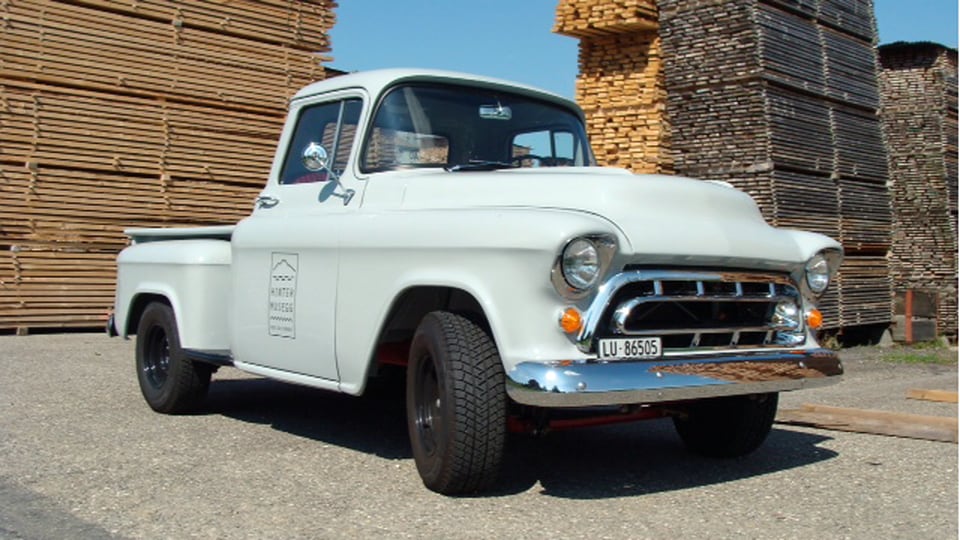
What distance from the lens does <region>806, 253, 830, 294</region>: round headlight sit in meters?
5.21


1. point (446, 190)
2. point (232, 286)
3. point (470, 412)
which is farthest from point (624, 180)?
point (232, 286)

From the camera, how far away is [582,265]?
4379 mm

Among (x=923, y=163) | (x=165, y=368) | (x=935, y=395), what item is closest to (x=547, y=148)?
(x=165, y=368)

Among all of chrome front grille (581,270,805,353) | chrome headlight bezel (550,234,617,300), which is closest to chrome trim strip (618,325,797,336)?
chrome front grille (581,270,805,353)

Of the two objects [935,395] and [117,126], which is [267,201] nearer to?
[935,395]

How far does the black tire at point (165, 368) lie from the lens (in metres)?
6.75

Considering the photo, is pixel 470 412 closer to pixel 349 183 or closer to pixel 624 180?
pixel 624 180

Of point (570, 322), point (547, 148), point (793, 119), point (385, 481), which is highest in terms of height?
point (793, 119)

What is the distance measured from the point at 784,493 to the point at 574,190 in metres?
1.57

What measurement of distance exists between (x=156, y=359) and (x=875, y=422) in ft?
14.5

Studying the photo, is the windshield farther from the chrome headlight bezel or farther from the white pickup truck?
the chrome headlight bezel

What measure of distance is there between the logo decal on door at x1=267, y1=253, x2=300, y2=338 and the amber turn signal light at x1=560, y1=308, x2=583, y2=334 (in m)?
1.81

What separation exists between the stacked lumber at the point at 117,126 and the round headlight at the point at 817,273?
31.0ft

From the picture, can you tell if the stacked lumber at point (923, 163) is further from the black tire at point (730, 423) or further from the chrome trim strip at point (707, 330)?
the chrome trim strip at point (707, 330)
